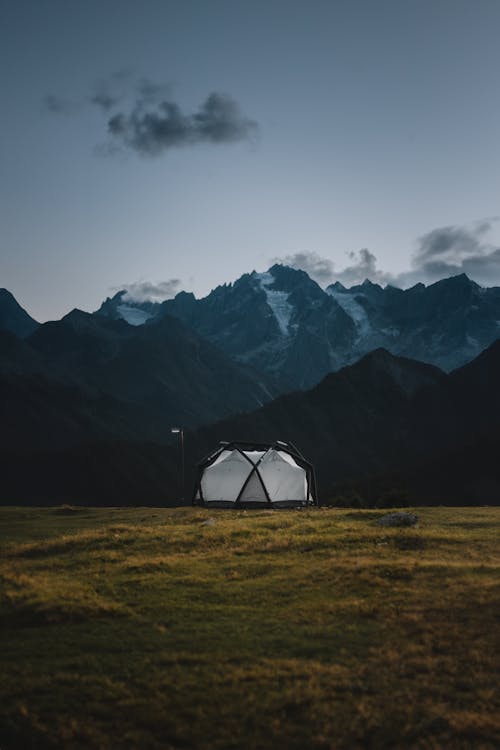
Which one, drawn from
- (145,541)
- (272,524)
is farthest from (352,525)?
(145,541)

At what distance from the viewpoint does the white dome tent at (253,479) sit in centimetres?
4625

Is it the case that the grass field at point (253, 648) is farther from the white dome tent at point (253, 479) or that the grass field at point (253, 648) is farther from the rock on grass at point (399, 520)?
the white dome tent at point (253, 479)

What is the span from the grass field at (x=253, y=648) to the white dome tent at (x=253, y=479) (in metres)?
21.6

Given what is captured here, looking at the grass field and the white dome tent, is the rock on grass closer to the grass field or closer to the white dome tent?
the grass field

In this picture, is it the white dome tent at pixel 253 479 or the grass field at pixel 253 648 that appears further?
the white dome tent at pixel 253 479

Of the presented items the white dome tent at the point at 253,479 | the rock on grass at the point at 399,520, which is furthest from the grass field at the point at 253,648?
the white dome tent at the point at 253,479

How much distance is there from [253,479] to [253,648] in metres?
33.5

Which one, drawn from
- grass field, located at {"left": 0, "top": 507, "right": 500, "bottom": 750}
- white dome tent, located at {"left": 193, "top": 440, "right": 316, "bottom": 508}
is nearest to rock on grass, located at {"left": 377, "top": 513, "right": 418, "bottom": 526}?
grass field, located at {"left": 0, "top": 507, "right": 500, "bottom": 750}

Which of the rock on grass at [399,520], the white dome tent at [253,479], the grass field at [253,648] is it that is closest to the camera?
the grass field at [253,648]

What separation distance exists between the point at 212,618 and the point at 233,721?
5.32 meters

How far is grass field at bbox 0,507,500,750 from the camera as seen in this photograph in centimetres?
961

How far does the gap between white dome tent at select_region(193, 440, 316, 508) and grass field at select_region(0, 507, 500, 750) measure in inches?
851

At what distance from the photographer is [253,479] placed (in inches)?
1822

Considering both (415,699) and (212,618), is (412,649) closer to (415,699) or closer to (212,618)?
(415,699)
